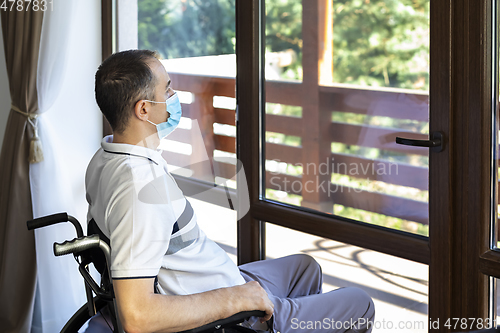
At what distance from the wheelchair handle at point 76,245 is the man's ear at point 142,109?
366 mm

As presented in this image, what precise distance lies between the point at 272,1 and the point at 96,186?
3.18 ft

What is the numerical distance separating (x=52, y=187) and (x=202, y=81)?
91 cm

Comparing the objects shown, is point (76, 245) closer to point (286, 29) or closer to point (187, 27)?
point (286, 29)

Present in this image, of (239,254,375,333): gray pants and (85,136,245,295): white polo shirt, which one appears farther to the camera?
(239,254,375,333): gray pants

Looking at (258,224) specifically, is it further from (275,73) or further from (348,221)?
(275,73)

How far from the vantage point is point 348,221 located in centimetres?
189

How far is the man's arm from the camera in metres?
1.28

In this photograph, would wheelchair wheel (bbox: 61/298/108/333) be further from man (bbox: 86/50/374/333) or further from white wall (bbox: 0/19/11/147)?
white wall (bbox: 0/19/11/147)

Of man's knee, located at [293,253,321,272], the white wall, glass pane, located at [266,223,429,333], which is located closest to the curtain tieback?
the white wall

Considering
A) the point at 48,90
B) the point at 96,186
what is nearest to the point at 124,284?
the point at 96,186

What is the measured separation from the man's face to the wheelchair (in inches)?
13.8

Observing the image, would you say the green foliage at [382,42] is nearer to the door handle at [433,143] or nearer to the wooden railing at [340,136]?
the wooden railing at [340,136]

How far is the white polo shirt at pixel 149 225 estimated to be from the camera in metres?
1.30

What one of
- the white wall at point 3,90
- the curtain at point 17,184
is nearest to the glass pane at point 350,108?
the curtain at point 17,184
